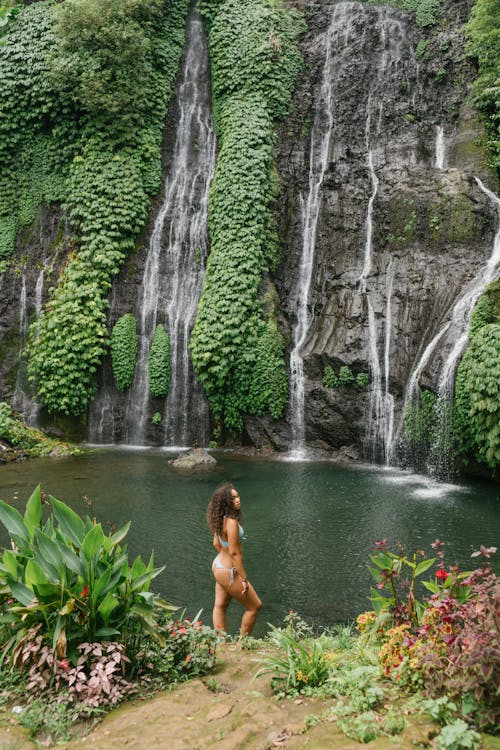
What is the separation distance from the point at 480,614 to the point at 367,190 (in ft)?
51.8

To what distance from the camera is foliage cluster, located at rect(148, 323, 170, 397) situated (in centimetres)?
1698

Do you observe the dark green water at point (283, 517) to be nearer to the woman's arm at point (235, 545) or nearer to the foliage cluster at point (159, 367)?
the woman's arm at point (235, 545)

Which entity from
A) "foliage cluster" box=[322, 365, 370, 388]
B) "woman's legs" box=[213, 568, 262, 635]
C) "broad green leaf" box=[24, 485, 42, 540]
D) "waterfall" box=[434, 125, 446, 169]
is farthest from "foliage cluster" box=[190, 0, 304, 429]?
"broad green leaf" box=[24, 485, 42, 540]

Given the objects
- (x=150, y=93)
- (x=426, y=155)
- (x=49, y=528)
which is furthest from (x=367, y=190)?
(x=49, y=528)

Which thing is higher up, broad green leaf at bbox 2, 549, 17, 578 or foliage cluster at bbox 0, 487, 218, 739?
broad green leaf at bbox 2, 549, 17, 578

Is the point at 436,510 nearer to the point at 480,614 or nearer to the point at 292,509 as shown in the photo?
the point at 292,509

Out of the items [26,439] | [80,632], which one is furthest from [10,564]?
[26,439]

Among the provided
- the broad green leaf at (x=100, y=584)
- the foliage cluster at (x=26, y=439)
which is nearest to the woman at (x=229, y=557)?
the broad green leaf at (x=100, y=584)

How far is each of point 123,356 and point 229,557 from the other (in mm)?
12813

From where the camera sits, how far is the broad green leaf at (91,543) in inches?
152

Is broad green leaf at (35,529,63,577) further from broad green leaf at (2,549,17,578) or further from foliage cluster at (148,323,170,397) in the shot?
foliage cluster at (148,323,170,397)

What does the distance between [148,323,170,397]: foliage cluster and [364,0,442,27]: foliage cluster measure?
46.2ft

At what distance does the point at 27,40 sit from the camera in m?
19.6

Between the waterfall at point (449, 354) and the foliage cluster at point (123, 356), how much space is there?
8050 millimetres
